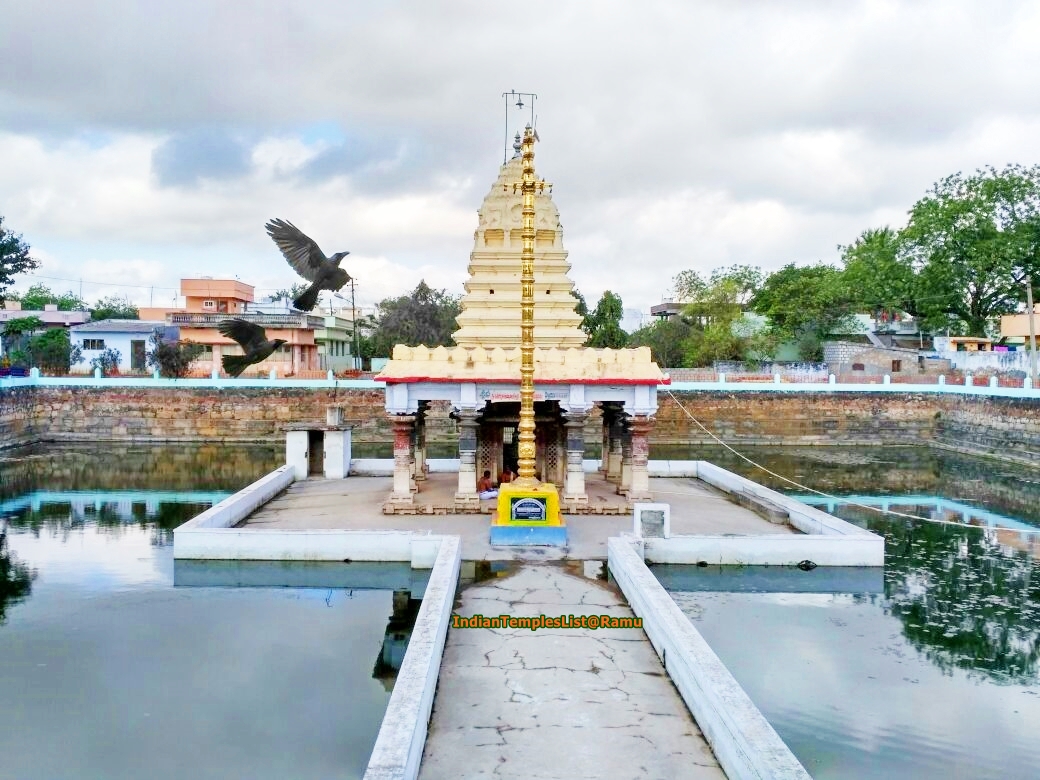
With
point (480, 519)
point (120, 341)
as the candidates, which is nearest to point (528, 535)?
point (480, 519)

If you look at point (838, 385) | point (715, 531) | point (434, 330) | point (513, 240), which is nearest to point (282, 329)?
point (434, 330)

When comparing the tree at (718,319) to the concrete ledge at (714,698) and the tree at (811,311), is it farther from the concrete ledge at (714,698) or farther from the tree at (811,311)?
the concrete ledge at (714,698)

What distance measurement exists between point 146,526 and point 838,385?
1142 inches

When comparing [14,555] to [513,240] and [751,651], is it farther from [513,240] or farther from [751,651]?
[751,651]

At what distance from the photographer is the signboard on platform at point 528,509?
1392 centimetres

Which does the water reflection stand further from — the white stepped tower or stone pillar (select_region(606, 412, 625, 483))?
stone pillar (select_region(606, 412, 625, 483))

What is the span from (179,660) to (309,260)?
9279 mm

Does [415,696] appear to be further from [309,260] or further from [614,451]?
[614,451]

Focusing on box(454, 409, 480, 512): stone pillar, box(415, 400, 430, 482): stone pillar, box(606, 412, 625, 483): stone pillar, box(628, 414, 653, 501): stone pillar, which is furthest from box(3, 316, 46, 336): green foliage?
box(628, 414, 653, 501): stone pillar

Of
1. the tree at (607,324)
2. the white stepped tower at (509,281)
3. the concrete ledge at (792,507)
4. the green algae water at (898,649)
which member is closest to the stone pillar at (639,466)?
the white stepped tower at (509,281)

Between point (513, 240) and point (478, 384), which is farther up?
point (513, 240)

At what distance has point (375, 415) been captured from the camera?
3766 cm

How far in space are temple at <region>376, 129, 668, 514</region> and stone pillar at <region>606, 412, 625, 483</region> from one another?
0.11 metres

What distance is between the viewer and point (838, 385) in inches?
1484
